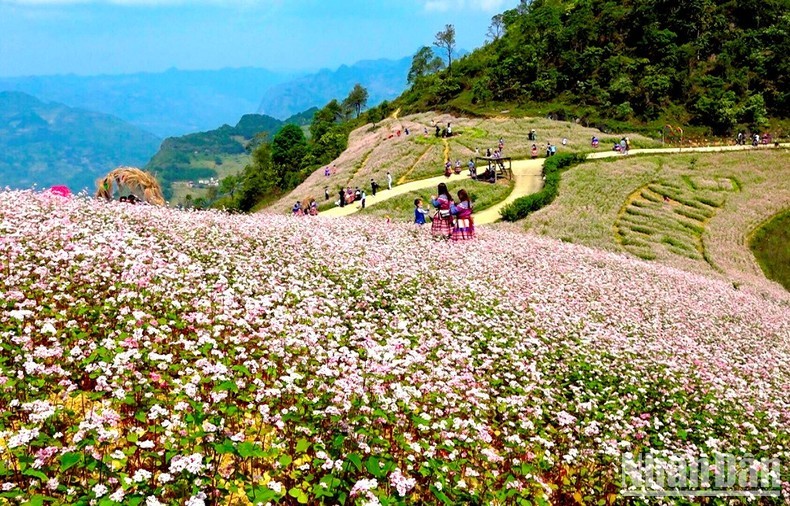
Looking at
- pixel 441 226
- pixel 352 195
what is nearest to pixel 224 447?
pixel 441 226

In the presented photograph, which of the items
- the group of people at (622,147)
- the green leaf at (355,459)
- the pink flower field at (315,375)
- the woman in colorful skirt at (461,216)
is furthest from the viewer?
the group of people at (622,147)

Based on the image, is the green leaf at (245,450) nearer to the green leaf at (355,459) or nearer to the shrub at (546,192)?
the green leaf at (355,459)

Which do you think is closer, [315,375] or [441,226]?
[315,375]

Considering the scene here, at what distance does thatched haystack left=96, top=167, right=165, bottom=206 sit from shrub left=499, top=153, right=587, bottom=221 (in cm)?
2477

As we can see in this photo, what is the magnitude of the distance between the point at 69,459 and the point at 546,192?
38.3 metres

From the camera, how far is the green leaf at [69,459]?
182 inches

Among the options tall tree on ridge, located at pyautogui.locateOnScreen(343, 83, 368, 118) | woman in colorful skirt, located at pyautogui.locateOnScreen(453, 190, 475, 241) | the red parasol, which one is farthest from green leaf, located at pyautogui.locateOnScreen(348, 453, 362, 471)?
tall tree on ridge, located at pyautogui.locateOnScreen(343, 83, 368, 118)

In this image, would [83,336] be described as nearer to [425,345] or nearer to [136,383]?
[136,383]

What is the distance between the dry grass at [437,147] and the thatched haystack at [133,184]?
1347 inches

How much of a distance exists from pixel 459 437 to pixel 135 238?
8.69 metres

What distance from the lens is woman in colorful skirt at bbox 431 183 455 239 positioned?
21047mm

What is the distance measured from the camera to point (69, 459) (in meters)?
4.68

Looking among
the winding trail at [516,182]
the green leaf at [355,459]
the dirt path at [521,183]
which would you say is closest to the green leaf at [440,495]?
the green leaf at [355,459]

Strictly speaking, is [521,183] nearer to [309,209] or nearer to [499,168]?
[499,168]
